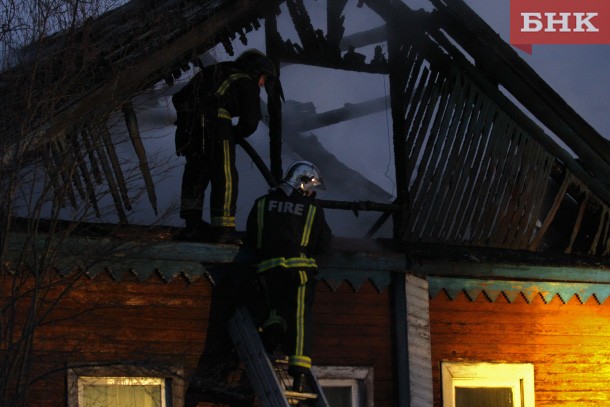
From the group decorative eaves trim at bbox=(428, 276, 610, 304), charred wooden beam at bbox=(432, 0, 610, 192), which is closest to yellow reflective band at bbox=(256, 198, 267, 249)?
decorative eaves trim at bbox=(428, 276, 610, 304)

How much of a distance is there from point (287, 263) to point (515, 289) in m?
2.86

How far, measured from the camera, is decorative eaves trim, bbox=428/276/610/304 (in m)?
11.9

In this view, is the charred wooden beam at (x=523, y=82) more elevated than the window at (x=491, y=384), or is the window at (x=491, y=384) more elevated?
the charred wooden beam at (x=523, y=82)

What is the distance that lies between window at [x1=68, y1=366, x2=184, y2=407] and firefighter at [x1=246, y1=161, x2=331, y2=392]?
912 mm

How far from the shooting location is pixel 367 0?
13555 millimetres

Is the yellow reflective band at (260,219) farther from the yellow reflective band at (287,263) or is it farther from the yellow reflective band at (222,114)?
the yellow reflective band at (222,114)

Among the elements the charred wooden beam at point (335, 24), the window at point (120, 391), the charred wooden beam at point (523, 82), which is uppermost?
the charred wooden beam at point (335, 24)

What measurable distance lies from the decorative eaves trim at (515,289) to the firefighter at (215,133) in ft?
6.99

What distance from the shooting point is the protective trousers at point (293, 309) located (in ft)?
33.6

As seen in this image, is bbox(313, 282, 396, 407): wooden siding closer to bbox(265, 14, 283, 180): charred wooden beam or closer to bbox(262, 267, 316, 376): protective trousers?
bbox(262, 267, 316, 376): protective trousers

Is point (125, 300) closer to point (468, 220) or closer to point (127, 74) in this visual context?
point (127, 74)

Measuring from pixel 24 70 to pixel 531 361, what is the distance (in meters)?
5.54

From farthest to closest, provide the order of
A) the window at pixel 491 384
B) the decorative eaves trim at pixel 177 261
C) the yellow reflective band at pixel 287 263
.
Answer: the window at pixel 491 384 < the yellow reflective band at pixel 287 263 < the decorative eaves trim at pixel 177 261

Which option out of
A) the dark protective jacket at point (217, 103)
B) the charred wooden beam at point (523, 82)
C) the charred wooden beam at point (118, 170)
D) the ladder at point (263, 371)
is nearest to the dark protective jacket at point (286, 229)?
the ladder at point (263, 371)
